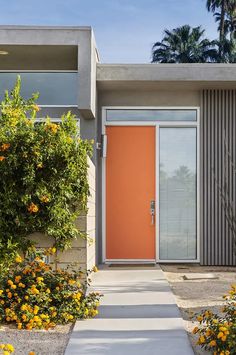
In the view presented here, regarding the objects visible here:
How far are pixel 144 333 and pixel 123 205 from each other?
5.17 m

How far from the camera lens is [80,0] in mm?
20984

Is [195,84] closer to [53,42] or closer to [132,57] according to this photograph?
[53,42]

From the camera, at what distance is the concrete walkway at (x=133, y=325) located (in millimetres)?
4512

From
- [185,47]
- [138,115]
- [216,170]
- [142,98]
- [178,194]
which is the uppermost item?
[185,47]

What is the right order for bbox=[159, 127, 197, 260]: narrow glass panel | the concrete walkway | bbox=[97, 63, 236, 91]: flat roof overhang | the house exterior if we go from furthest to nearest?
bbox=[159, 127, 197, 260]: narrow glass panel
the house exterior
bbox=[97, 63, 236, 91]: flat roof overhang
the concrete walkway

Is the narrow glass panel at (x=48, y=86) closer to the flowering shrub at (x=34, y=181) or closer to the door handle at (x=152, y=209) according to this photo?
the door handle at (x=152, y=209)

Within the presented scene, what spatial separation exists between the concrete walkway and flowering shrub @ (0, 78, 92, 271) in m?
0.98

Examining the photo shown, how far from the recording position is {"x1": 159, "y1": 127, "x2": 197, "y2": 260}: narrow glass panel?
33.0 ft

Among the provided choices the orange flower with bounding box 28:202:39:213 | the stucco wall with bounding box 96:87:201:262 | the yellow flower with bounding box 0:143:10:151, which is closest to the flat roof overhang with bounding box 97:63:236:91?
the stucco wall with bounding box 96:87:201:262

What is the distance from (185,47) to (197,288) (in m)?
19.5

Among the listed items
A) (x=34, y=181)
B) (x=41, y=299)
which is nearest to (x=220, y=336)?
(x=41, y=299)

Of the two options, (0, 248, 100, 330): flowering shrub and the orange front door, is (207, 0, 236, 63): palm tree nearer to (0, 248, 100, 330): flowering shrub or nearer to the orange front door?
the orange front door

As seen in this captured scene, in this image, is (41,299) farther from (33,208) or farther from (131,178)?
(131,178)

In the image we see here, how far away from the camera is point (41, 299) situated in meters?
5.41
